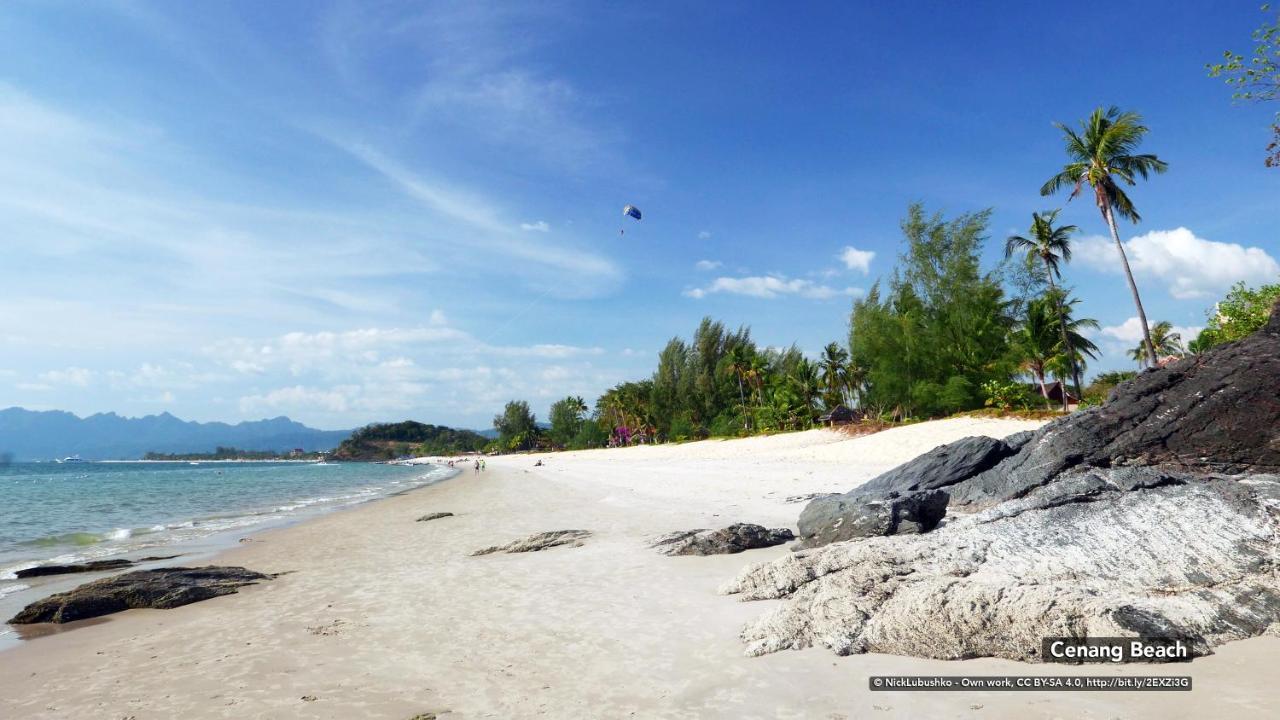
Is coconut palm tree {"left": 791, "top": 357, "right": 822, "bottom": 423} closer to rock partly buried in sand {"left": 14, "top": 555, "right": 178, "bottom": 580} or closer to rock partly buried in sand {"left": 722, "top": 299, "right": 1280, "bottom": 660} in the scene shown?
rock partly buried in sand {"left": 722, "top": 299, "right": 1280, "bottom": 660}

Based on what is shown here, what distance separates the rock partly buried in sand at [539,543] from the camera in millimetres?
13586

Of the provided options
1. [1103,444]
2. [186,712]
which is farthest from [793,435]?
[186,712]

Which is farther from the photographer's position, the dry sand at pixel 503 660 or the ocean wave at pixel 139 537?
the ocean wave at pixel 139 537

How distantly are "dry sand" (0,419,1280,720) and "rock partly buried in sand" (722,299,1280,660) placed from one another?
0.35 m

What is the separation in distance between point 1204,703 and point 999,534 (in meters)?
3.51

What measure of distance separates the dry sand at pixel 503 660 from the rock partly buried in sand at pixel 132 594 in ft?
1.52

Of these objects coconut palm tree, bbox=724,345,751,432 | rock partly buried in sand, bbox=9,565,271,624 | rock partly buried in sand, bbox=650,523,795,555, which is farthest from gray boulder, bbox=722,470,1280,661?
coconut palm tree, bbox=724,345,751,432

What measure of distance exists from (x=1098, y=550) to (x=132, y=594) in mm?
14809

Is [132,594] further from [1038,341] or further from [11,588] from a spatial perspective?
[1038,341]

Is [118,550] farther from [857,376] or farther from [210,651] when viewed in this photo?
[857,376]

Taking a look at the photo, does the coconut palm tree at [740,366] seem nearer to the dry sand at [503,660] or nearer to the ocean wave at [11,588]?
the dry sand at [503,660]

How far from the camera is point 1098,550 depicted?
23.4 feet

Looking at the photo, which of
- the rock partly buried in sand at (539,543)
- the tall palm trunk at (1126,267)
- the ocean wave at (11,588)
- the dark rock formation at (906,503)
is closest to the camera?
the dark rock formation at (906,503)

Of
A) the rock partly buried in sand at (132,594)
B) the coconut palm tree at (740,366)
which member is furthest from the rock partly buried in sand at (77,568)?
the coconut palm tree at (740,366)
